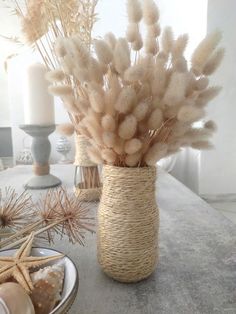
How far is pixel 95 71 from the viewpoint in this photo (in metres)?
0.34

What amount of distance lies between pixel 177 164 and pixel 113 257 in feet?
4.52

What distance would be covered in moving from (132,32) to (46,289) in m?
0.31

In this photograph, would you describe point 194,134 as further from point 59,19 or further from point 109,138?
point 59,19

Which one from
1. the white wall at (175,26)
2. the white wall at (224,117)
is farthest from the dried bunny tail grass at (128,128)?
the white wall at (224,117)

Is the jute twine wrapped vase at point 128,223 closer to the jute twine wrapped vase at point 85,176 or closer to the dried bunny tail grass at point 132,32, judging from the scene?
the dried bunny tail grass at point 132,32

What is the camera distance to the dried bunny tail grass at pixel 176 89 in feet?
1.02

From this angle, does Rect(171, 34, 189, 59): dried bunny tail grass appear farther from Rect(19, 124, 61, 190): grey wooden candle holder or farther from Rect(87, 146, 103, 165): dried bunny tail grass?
Rect(19, 124, 61, 190): grey wooden candle holder

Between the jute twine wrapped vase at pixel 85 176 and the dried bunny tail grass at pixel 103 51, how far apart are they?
39 centimetres

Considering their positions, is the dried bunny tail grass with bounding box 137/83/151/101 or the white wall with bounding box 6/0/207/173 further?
the white wall with bounding box 6/0/207/173

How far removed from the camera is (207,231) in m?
0.55

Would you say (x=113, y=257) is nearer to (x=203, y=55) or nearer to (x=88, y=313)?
(x=88, y=313)

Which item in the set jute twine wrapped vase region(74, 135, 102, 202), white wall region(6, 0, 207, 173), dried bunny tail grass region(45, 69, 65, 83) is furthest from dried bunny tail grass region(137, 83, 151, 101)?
white wall region(6, 0, 207, 173)

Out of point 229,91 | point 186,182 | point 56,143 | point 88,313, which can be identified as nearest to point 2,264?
point 88,313

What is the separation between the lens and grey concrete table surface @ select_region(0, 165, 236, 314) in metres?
0.35
